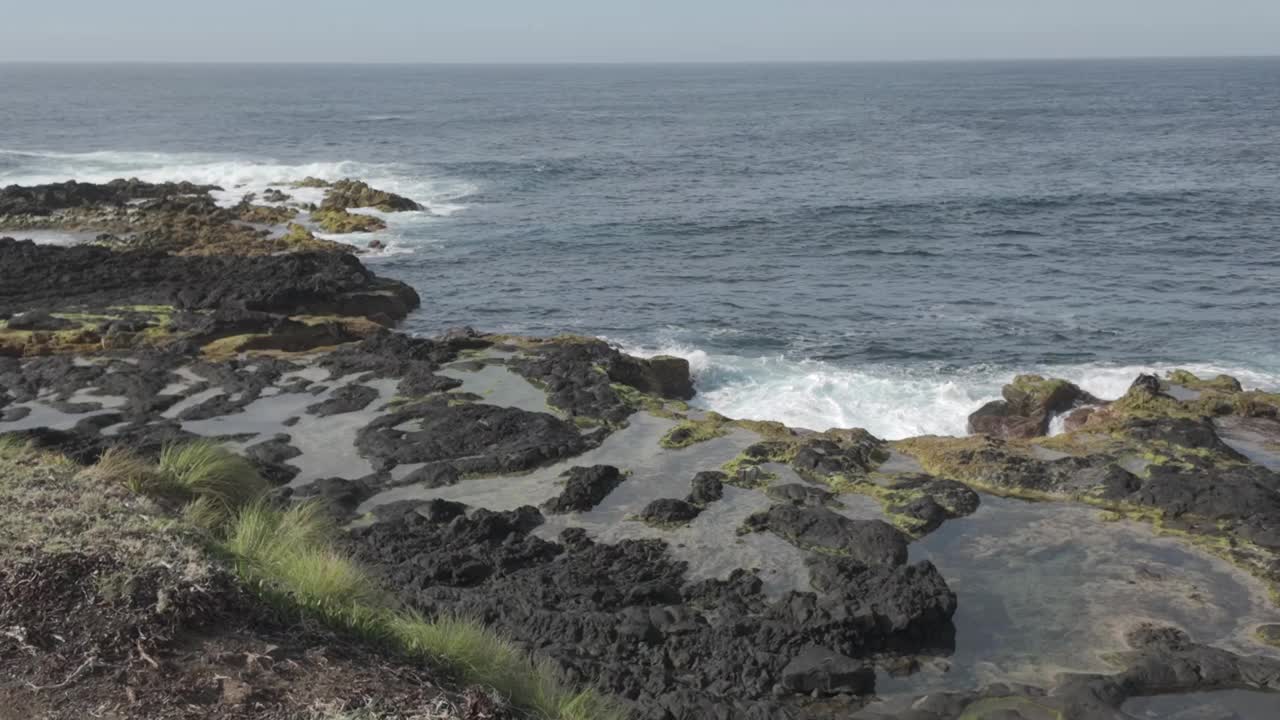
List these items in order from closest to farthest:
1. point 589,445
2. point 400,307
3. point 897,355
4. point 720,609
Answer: point 720,609, point 589,445, point 897,355, point 400,307

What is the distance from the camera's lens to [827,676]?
11086 mm

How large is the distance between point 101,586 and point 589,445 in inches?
454

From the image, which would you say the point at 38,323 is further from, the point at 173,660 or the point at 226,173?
the point at 226,173

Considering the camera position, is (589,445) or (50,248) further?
(50,248)

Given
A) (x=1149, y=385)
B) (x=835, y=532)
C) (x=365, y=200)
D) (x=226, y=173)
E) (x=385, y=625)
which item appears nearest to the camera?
(x=385, y=625)

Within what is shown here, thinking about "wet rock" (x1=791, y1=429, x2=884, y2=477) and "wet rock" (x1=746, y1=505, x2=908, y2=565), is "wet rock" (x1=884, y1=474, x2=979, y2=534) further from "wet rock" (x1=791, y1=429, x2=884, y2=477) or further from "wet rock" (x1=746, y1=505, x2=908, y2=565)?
"wet rock" (x1=746, y1=505, x2=908, y2=565)

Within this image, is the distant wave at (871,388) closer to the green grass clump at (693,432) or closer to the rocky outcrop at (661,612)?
the green grass clump at (693,432)

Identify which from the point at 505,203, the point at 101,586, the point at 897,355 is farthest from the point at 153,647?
the point at 505,203

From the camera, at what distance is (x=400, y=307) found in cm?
3062

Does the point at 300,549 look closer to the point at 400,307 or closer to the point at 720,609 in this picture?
the point at 720,609

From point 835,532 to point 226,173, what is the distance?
171ft

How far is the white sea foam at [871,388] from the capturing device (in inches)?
875

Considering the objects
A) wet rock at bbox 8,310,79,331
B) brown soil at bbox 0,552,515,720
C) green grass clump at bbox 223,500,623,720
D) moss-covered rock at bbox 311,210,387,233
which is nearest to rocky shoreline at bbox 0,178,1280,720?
wet rock at bbox 8,310,79,331

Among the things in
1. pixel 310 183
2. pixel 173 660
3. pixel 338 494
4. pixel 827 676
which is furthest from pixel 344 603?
pixel 310 183
